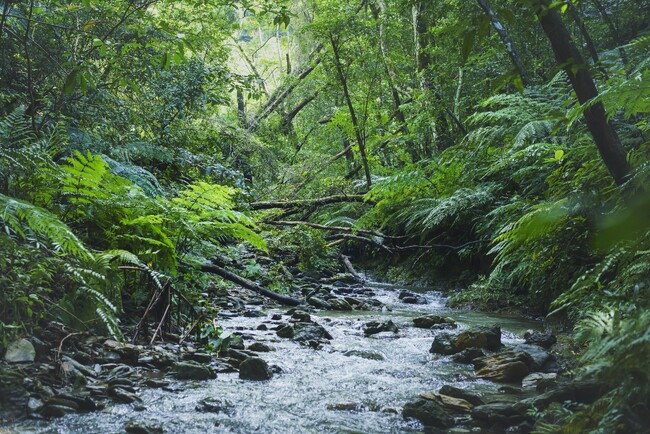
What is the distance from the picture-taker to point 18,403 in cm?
243

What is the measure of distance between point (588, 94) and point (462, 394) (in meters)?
1.81

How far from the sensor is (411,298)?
721cm

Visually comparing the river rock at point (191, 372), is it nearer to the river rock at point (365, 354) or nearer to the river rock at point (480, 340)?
the river rock at point (365, 354)

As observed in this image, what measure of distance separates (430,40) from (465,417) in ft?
33.5

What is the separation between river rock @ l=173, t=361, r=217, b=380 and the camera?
3320 mm

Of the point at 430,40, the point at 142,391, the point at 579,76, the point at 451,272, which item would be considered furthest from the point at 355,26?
the point at 142,391

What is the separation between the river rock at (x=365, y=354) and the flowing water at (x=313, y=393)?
49 millimetres

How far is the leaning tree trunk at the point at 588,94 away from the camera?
2.78 m

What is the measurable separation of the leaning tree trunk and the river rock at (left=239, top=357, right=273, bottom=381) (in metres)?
2.49

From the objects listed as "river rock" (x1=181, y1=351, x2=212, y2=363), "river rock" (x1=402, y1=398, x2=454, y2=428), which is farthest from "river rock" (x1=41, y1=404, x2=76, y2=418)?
"river rock" (x1=402, y1=398, x2=454, y2=428)

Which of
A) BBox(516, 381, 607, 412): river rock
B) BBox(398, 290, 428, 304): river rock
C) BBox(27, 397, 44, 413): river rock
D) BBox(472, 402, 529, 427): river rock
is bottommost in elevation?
BBox(27, 397, 44, 413): river rock

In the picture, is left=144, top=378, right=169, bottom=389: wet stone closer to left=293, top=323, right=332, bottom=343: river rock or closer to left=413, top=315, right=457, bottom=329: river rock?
left=293, top=323, right=332, bottom=343: river rock

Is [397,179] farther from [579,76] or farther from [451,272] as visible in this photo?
[579,76]

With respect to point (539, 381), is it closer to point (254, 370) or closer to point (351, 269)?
point (254, 370)
